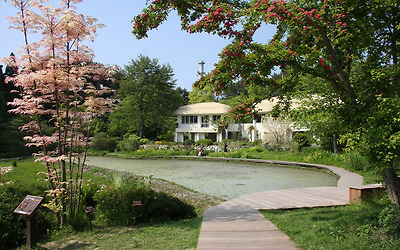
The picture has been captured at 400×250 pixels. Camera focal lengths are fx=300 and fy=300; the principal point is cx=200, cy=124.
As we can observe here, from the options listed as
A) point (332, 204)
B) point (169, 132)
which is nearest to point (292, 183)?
point (332, 204)

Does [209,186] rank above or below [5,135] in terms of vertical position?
below

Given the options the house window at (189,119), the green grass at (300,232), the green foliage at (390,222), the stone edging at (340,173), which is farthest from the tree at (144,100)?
the green foliage at (390,222)

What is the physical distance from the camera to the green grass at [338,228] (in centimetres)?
396

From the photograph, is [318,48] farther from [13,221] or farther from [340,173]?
[340,173]

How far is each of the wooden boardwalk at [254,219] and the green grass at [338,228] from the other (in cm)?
25

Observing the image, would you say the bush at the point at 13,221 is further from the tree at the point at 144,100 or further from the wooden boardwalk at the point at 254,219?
the tree at the point at 144,100

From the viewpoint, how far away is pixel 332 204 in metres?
6.90

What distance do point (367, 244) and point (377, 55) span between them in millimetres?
3269

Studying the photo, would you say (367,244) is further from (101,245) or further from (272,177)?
(272,177)

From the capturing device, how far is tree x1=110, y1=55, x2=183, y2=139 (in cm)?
3912

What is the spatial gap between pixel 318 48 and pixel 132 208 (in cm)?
472

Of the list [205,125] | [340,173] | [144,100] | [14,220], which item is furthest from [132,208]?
[144,100]

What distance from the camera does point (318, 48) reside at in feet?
17.0

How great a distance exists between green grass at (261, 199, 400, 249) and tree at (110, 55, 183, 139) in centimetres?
3429
